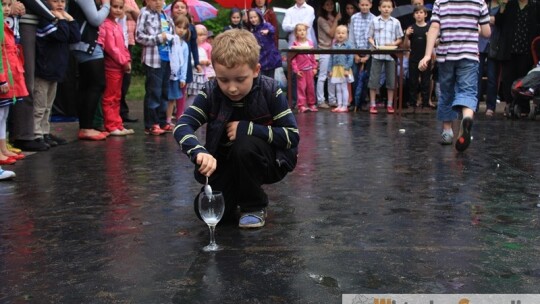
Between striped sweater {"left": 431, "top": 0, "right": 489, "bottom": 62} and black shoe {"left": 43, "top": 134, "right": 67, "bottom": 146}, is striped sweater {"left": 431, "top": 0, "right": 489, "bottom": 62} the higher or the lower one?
the higher one

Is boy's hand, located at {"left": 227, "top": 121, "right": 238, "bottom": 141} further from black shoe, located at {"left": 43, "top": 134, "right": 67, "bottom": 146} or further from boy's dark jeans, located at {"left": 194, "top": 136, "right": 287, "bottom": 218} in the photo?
black shoe, located at {"left": 43, "top": 134, "right": 67, "bottom": 146}

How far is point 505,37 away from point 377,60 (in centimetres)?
203

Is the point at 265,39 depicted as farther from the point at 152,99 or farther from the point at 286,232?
the point at 286,232

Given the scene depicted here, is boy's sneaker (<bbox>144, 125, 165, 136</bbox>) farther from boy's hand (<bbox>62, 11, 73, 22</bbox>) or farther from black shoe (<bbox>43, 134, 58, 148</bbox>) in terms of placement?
boy's hand (<bbox>62, 11, 73, 22</bbox>)

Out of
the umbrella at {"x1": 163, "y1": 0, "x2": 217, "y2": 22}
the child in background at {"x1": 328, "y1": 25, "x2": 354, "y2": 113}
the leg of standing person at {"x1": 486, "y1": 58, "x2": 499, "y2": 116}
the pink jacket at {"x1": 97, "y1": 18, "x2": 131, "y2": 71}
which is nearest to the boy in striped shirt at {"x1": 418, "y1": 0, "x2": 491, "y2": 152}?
the pink jacket at {"x1": 97, "y1": 18, "x2": 131, "y2": 71}

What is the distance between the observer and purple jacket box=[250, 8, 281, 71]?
12599 millimetres

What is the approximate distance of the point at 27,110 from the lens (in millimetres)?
7730

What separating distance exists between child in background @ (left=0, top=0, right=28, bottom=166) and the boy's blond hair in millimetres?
3038

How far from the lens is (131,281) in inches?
138

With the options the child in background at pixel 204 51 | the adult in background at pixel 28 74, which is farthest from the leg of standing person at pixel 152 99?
the adult in background at pixel 28 74

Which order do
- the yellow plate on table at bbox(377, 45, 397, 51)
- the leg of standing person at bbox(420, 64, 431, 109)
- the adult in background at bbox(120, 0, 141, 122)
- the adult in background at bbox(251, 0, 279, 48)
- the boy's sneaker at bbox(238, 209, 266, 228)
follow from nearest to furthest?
the boy's sneaker at bbox(238, 209, 266, 228), the adult in background at bbox(120, 0, 141, 122), the yellow plate on table at bbox(377, 45, 397, 51), the adult in background at bbox(251, 0, 279, 48), the leg of standing person at bbox(420, 64, 431, 109)

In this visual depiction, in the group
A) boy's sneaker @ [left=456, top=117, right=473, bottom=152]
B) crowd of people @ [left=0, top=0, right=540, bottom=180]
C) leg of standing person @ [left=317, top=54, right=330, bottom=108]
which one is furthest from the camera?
leg of standing person @ [left=317, top=54, right=330, bottom=108]

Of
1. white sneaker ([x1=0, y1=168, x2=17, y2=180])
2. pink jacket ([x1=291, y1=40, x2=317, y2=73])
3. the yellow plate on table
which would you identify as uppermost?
the yellow plate on table

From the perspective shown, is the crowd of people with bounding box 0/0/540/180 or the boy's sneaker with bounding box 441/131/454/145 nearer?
the crowd of people with bounding box 0/0/540/180
